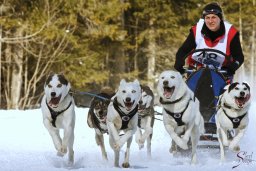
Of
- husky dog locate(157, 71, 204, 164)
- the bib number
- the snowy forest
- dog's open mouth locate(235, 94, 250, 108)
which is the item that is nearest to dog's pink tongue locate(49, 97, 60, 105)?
husky dog locate(157, 71, 204, 164)

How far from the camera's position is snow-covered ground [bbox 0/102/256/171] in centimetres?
587

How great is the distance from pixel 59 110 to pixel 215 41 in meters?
2.36

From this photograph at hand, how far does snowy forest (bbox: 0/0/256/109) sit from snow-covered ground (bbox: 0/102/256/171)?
8878 millimetres

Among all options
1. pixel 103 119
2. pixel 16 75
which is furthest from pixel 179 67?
pixel 16 75

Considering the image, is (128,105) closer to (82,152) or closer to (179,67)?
(179,67)

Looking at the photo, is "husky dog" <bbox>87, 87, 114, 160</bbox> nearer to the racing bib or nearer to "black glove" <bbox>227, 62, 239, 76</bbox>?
the racing bib

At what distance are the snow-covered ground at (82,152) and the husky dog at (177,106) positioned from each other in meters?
0.36

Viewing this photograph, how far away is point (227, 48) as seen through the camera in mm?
7301

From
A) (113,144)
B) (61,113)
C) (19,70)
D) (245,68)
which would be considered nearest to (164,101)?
(113,144)

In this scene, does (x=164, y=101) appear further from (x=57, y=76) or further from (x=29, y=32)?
(x=29, y=32)

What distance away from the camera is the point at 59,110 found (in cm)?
616

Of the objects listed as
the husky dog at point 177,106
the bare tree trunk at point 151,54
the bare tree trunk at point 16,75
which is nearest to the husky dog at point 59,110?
the husky dog at point 177,106

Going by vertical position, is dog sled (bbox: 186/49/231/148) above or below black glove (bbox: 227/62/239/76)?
below

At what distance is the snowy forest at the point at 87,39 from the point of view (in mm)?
20141
